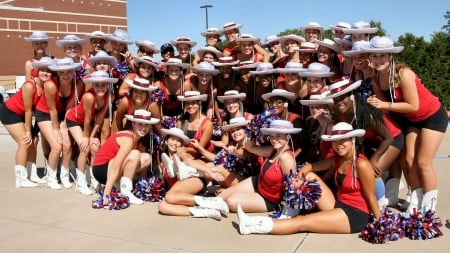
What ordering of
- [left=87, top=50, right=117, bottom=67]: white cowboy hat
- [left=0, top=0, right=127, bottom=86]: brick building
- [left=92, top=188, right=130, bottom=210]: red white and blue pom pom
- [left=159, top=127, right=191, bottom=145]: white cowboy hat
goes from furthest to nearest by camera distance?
1. [left=0, top=0, right=127, bottom=86]: brick building
2. [left=87, top=50, right=117, bottom=67]: white cowboy hat
3. [left=159, top=127, right=191, bottom=145]: white cowboy hat
4. [left=92, top=188, right=130, bottom=210]: red white and blue pom pom

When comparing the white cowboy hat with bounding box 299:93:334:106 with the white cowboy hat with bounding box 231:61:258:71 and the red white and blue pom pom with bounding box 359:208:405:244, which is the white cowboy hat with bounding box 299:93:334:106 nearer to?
the red white and blue pom pom with bounding box 359:208:405:244

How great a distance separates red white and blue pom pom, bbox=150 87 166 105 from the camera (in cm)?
601

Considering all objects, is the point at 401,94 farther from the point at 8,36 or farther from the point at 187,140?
the point at 8,36

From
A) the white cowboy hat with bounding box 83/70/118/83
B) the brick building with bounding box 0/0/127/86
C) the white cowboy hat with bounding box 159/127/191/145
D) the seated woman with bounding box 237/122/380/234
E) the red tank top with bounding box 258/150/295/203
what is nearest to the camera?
the seated woman with bounding box 237/122/380/234

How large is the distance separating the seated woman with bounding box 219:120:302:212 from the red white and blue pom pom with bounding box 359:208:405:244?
93 centimetres

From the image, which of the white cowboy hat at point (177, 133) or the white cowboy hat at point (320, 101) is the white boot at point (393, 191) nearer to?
the white cowboy hat at point (320, 101)

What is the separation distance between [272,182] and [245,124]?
2.96 ft

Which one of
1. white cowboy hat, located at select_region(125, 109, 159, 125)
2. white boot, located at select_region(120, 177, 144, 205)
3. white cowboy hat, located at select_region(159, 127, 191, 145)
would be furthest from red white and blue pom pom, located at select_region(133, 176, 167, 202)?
white cowboy hat, located at select_region(125, 109, 159, 125)

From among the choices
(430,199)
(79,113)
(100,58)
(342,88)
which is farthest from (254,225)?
(100,58)

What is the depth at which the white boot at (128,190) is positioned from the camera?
5375 millimetres

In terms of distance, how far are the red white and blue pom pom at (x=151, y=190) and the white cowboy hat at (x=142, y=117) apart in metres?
0.72

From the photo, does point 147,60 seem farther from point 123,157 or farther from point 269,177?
point 269,177

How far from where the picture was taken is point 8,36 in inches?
1694

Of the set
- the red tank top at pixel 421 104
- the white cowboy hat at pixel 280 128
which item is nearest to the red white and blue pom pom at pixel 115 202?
the white cowboy hat at pixel 280 128
